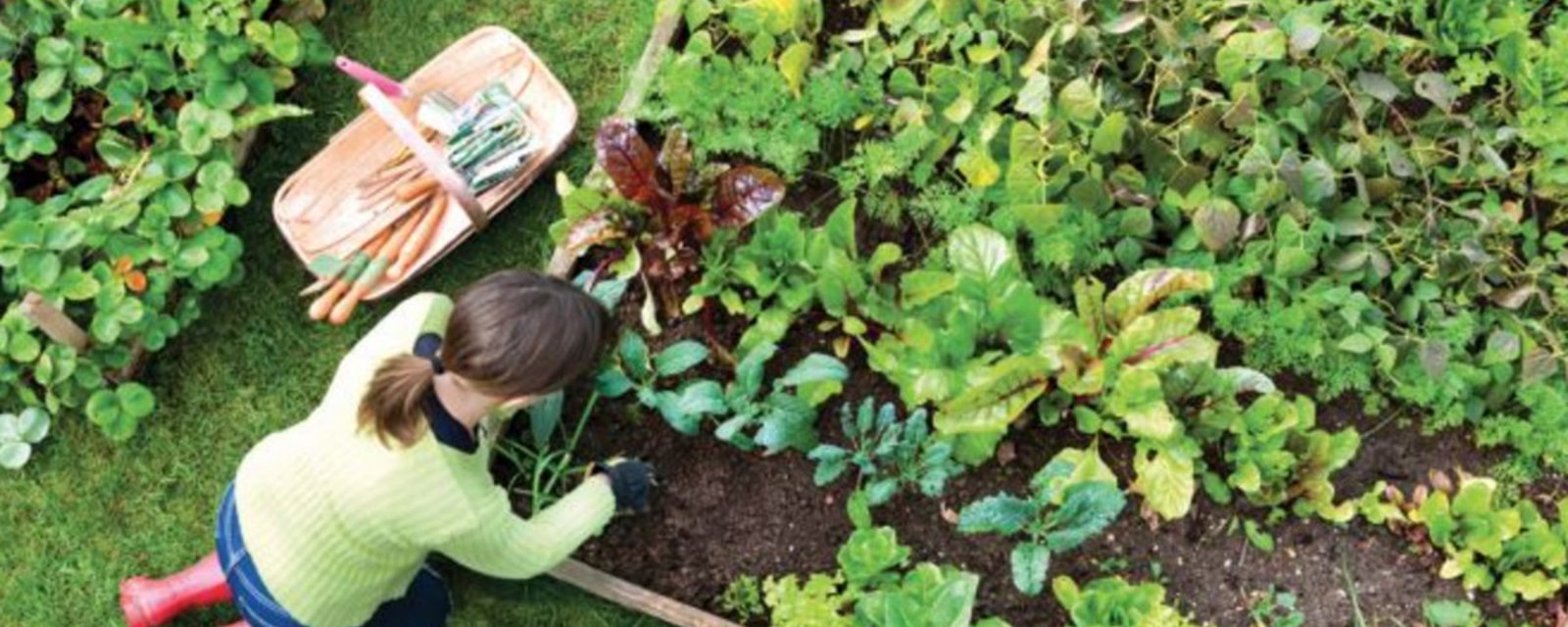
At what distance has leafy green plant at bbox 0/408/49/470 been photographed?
13.4 ft

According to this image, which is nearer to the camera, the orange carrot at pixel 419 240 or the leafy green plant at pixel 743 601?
the leafy green plant at pixel 743 601

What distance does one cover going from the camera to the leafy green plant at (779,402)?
3711mm

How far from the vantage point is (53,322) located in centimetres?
389

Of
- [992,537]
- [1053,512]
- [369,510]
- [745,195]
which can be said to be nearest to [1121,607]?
[1053,512]

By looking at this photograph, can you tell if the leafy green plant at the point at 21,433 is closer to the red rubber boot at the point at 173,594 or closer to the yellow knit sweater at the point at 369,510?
the red rubber boot at the point at 173,594

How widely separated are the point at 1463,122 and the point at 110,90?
320cm

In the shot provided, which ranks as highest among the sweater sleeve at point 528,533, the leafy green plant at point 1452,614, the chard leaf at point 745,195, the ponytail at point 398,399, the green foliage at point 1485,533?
the ponytail at point 398,399

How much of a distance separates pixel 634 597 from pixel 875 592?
572 millimetres

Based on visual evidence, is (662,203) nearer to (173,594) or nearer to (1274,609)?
(173,594)

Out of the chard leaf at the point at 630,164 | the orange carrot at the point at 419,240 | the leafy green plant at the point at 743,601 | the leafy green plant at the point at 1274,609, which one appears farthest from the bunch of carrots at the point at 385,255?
the leafy green plant at the point at 1274,609

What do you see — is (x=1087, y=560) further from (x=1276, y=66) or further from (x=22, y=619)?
(x=22, y=619)

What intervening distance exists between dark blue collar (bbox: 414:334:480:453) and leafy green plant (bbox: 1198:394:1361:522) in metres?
1.59

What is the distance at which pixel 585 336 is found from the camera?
2926 millimetres

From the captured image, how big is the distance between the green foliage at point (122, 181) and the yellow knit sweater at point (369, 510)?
0.76 m
